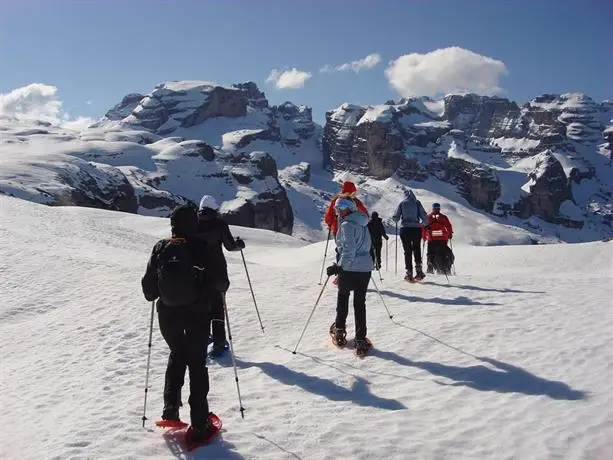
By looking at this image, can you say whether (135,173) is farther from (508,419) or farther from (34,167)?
(508,419)

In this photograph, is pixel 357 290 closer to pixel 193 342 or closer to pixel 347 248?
pixel 347 248

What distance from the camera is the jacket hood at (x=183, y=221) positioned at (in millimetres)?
6367

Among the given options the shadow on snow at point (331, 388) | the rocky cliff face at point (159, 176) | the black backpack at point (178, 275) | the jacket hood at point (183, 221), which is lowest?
the shadow on snow at point (331, 388)

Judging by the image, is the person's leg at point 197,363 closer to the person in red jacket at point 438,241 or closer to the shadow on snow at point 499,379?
the shadow on snow at point 499,379

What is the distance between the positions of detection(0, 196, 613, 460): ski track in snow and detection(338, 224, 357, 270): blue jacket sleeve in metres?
1.86

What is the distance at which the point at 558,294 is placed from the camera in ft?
47.6

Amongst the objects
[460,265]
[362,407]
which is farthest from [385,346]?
[460,265]

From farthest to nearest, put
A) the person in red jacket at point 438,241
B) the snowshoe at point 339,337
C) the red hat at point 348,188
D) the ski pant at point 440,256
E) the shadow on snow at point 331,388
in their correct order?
the ski pant at point 440,256, the person in red jacket at point 438,241, the red hat at point 348,188, the snowshoe at point 339,337, the shadow on snow at point 331,388

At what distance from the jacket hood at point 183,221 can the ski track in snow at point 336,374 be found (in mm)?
2598

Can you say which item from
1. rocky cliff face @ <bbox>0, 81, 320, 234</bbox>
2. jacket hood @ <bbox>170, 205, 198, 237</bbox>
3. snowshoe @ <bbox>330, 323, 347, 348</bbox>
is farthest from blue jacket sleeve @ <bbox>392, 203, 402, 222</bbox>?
rocky cliff face @ <bbox>0, 81, 320, 234</bbox>

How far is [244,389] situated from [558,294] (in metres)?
9.97

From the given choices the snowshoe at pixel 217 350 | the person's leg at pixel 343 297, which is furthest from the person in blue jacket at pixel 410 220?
the snowshoe at pixel 217 350

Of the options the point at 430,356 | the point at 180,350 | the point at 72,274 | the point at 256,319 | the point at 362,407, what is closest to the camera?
the point at 180,350

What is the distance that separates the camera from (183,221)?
21.0 ft
